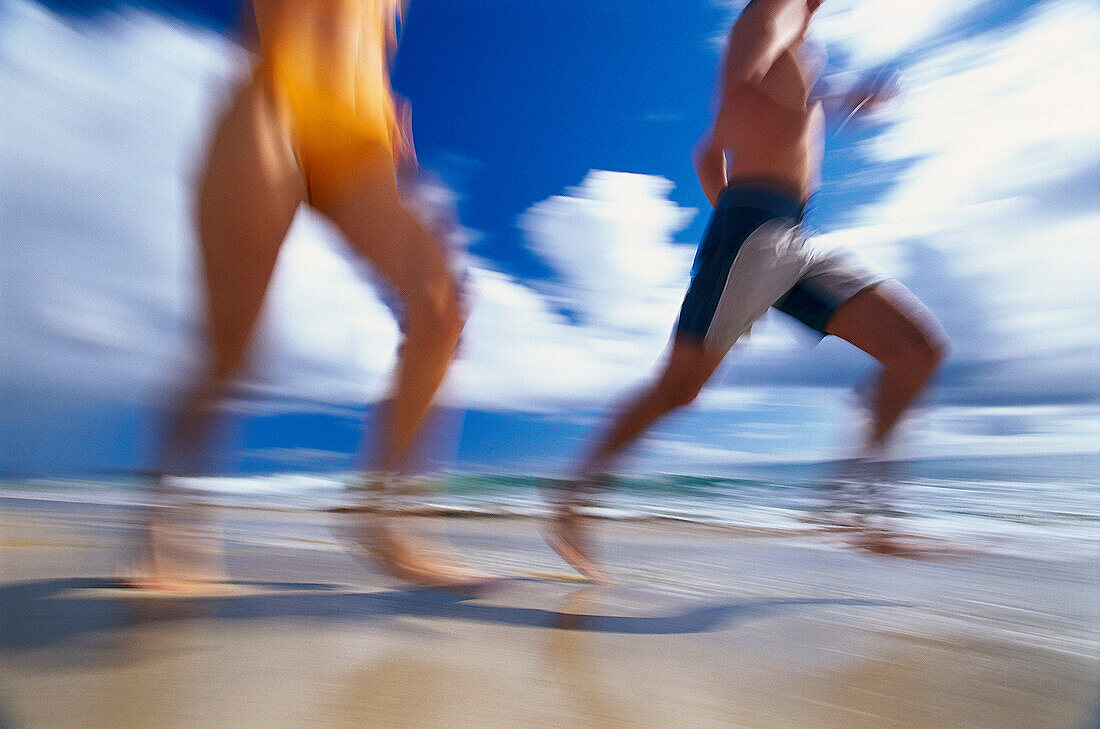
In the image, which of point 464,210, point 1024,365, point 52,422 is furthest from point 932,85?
point 52,422

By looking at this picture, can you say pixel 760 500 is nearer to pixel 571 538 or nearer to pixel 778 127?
pixel 571 538

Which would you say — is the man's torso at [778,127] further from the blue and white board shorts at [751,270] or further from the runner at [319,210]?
the runner at [319,210]

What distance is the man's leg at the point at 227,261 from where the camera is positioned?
2.40 ft

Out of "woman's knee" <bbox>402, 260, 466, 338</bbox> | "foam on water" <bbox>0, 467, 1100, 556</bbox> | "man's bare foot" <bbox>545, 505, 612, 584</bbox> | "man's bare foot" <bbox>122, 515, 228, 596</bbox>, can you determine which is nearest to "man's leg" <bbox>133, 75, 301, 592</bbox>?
"man's bare foot" <bbox>122, 515, 228, 596</bbox>

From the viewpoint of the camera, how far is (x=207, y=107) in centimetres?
78

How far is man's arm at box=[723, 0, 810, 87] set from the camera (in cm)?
95

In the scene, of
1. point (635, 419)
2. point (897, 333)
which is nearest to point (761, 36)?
point (897, 333)

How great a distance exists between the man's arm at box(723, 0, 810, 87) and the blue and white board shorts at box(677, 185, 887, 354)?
19cm

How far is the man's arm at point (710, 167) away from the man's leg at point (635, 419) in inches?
13.7

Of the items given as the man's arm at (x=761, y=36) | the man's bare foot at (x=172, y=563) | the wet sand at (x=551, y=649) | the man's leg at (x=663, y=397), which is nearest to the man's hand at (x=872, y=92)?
the man's arm at (x=761, y=36)

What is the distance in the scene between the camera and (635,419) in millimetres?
957

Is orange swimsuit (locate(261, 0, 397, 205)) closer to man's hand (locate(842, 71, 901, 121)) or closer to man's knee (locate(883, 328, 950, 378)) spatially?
man's hand (locate(842, 71, 901, 121))

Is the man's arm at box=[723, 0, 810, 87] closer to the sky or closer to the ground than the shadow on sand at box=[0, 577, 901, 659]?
closer to the sky

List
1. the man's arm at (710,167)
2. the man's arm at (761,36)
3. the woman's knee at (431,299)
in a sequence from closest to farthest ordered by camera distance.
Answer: the woman's knee at (431,299) → the man's arm at (761,36) → the man's arm at (710,167)
